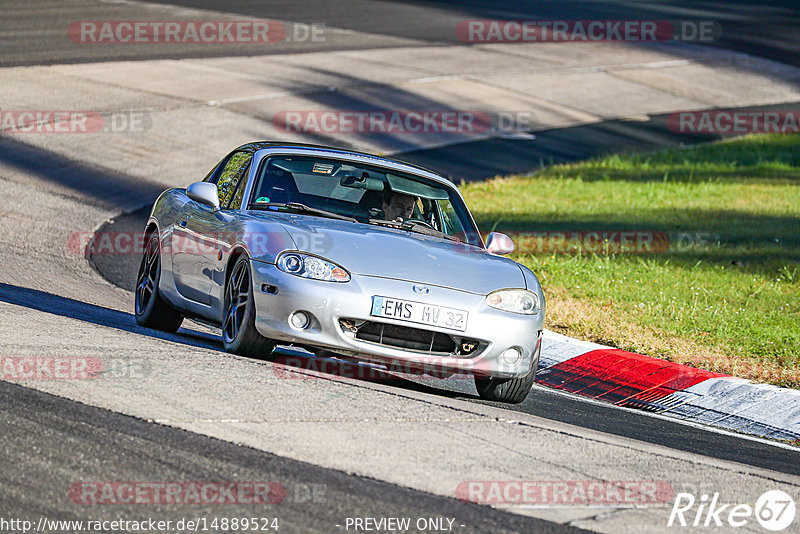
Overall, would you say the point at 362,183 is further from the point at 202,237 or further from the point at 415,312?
the point at 415,312

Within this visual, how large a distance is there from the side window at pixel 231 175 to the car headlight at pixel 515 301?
7.50ft

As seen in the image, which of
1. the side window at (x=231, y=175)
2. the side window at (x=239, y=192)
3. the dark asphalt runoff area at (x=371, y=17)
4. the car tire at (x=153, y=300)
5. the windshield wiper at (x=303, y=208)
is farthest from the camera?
the dark asphalt runoff area at (x=371, y=17)

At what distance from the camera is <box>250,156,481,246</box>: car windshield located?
844 centimetres

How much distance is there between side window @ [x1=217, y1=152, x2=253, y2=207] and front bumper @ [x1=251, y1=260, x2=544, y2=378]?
5.30ft

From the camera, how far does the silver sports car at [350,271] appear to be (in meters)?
7.26

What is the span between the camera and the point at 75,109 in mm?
20328

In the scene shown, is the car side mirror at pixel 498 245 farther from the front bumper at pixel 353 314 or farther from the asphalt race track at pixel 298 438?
the front bumper at pixel 353 314

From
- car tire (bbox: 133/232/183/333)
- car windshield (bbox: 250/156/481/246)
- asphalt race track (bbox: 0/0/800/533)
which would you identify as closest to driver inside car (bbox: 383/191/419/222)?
car windshield (bbox: 250/156/481/246)

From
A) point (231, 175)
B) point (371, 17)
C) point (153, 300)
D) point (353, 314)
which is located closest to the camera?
point (353, 314)

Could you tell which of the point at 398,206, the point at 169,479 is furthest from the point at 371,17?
the point at 169,479

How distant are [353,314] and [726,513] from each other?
8.36 ft

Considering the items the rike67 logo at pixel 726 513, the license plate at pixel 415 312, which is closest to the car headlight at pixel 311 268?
the license plate at pixel 415 312

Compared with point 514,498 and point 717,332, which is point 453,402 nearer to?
point 514,498

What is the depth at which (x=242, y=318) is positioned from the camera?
7.64m
